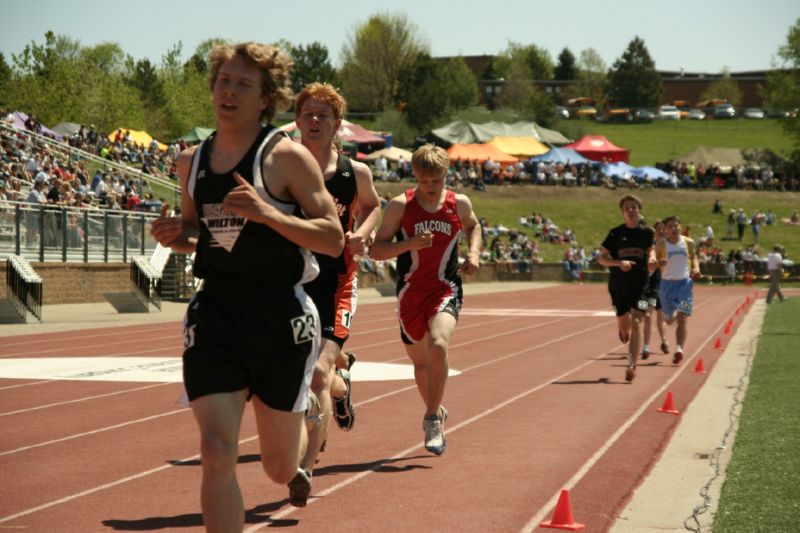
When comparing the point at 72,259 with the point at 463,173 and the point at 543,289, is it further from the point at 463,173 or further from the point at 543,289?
the point at 463,173

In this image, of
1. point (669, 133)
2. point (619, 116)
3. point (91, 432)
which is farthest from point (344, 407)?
point (619, 116)

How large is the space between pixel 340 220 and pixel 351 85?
116692mm

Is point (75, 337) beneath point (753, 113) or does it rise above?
beneath

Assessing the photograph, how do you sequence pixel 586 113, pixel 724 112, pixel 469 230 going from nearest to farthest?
pixel 469 230, pixel 724 112, pixel 586 113

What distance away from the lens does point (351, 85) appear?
122062 millimetres

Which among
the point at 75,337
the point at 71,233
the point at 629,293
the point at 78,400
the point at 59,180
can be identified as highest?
the point at 59,180

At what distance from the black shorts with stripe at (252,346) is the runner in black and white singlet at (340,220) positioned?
186 centimetres

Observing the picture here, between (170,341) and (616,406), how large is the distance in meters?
9.29

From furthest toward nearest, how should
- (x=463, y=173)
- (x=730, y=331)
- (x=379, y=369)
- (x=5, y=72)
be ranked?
1. (x=5, y=72)
2. (x=463, y=173)
3. (x=730, y=331)
4. (x=379, y=369)

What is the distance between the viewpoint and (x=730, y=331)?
24.1 metres

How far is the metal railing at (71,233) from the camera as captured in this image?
24.8 metres

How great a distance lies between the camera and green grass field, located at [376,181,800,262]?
6044cm

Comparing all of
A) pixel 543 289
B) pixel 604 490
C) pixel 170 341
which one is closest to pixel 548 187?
pixel 543 289

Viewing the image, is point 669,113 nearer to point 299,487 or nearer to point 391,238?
point 391,238
